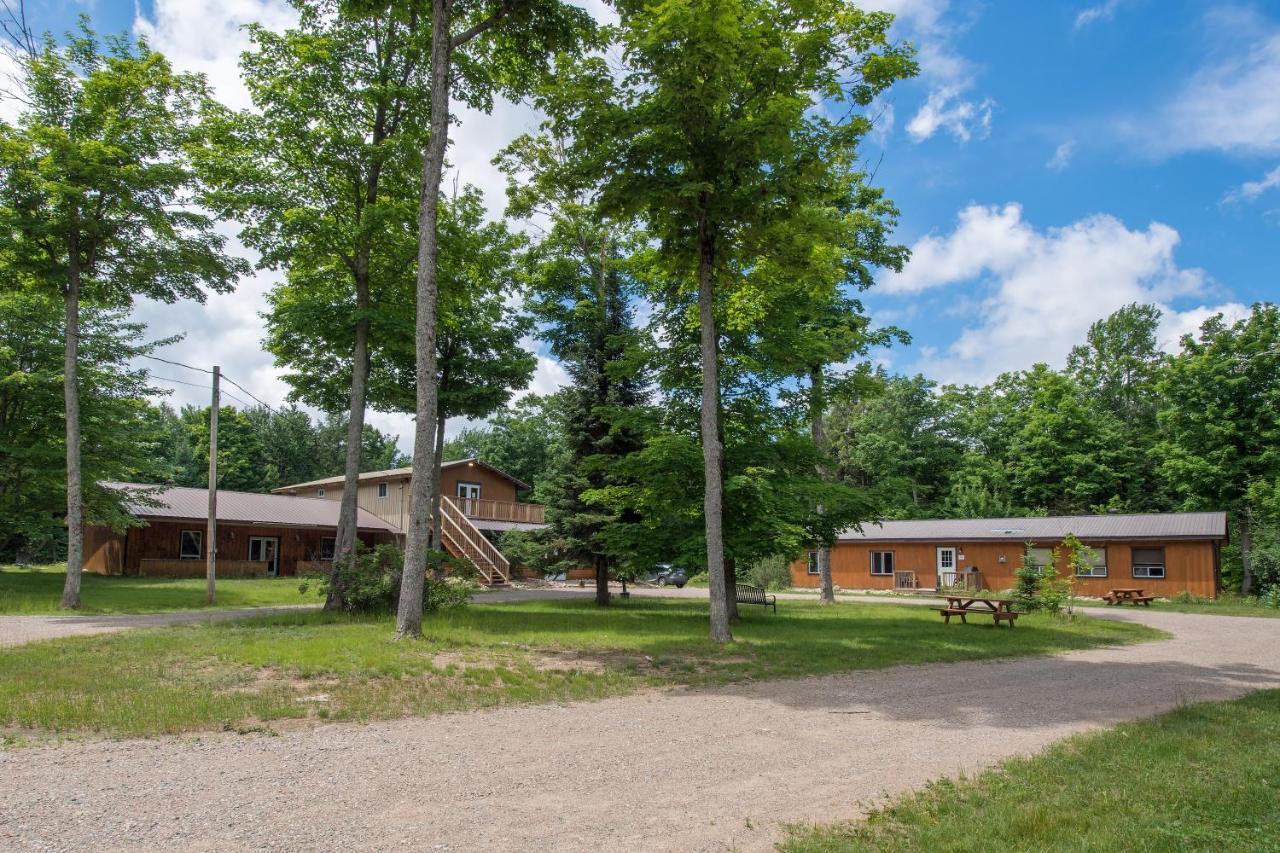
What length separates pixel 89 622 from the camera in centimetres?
1552

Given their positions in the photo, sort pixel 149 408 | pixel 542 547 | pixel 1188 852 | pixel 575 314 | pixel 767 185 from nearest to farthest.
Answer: pixel 1188 852 < pixel 767 185 < pixel 542 547 < pixel 575 314 < pixel 149 408

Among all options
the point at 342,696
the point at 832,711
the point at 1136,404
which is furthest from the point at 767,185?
the point at 1136,404

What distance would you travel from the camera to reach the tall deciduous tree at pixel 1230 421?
31688mm

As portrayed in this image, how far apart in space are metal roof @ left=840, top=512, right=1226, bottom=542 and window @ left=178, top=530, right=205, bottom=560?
91.2 ft

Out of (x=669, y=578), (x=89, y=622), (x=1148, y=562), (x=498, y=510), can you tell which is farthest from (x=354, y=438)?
(x=1148, y=562)

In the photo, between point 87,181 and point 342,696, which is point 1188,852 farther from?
point 87,181

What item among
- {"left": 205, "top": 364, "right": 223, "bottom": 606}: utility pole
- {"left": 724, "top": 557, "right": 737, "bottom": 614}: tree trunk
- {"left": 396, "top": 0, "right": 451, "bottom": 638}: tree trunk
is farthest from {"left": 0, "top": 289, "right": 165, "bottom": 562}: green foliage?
{"left": 724, "top": 557, "right": 737, "bottom": 614}: tree trunk

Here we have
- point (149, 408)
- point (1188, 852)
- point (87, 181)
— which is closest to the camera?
point (1188, 852)

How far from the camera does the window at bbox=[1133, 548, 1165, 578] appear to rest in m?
30.6

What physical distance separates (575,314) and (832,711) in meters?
18.8

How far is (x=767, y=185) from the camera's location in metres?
12.8

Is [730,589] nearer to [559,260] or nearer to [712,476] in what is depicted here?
[712,476]

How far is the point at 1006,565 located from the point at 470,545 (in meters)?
24.3

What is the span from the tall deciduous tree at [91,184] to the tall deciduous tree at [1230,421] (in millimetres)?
38268
